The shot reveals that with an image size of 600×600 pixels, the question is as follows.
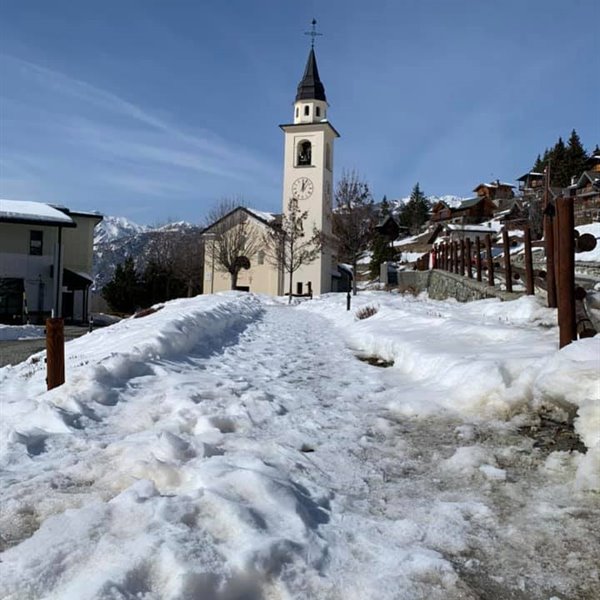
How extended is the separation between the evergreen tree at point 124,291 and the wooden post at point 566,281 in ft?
152

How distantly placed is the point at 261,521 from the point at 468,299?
1279 cm

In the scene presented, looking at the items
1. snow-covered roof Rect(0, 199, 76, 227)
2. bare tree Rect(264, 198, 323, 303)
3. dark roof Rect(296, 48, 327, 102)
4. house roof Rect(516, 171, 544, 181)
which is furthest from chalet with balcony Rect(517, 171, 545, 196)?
snow-covered roof Rect(0, 199, 76, 227)

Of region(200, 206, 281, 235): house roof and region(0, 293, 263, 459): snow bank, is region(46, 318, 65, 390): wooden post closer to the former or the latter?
region(0, 293, 263, 459): snow bank

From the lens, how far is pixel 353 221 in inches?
1203

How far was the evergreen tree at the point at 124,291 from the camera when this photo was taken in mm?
47344

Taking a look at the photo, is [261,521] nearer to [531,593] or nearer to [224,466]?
[224,466]

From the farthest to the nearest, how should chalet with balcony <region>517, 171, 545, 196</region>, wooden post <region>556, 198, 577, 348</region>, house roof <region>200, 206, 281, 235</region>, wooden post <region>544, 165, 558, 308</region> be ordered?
chalet with balcony <region>517, 171, 545, 196</region>
house roof <region>200, 206, 281, 235</region>
wooden post <region>544, 165, 558, 308</region>
wooden post <region>556, 198, 577, 348</region>

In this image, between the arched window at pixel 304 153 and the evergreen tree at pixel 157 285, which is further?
the evergreen tree at pixel 157 285

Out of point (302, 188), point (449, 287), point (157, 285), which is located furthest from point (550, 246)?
point (157, 285)

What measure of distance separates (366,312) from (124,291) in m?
38.1

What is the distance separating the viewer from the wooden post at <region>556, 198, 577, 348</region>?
460cm

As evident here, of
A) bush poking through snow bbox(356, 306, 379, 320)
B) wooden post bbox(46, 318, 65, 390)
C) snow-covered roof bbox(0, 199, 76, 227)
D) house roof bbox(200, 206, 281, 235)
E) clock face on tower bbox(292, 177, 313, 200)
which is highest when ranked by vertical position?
clock face on tower bbox(292, 177, 313, 200)

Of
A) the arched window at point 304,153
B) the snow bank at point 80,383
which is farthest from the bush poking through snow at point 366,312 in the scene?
the arched window at point 304,153

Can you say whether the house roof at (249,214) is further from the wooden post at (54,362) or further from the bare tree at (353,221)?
the wooden post at (54,362)
